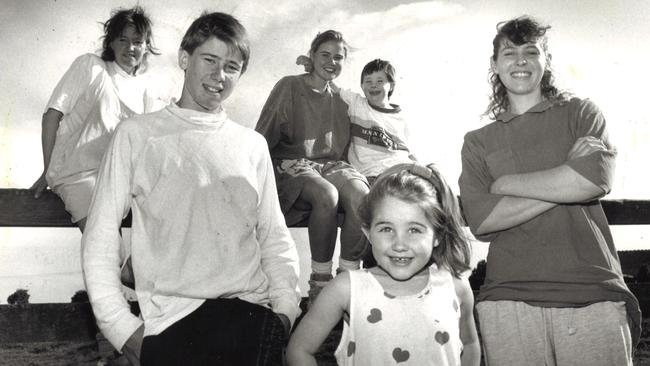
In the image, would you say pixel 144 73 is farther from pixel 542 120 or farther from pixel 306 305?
pixel 542 120

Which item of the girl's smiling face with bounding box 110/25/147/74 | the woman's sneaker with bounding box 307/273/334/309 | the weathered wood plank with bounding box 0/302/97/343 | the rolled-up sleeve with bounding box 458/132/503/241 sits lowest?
the weathered wood plank with bounding box 0/302/97/343

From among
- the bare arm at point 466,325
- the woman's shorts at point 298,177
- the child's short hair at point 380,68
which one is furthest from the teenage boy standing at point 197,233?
the child's short hair at point 380,68

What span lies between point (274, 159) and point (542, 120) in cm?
182

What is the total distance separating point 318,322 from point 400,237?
461mm

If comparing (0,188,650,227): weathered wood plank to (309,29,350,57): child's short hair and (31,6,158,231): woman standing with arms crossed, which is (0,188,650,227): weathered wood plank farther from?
(309,29,350,57): child's short hair

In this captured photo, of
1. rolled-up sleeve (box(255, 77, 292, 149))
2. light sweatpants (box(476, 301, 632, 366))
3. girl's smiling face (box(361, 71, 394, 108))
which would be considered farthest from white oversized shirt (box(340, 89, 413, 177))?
light sweatpants (box(476, 301, 632, 366))

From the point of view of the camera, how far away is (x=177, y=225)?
2221mm

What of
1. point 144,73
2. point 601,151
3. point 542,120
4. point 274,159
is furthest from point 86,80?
point 601,151

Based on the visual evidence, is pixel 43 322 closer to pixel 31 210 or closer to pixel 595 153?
pixel 31 210

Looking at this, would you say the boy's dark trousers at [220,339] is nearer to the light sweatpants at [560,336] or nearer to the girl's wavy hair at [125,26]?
the light sweatpants at [560,336]

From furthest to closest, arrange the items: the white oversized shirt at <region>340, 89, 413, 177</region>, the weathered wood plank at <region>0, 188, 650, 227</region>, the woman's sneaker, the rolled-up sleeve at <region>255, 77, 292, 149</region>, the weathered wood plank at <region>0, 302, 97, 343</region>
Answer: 1. the white oversized shirt at <region>340, 89, 413, 177</region>
2. the rolled-up sleeve at <region>255, 77, 292, 149</region>
3. the weathered wood plank at <region>0, 302, 97, 343</region>
4. the weathered wood plank at <region>0, 188, 650, 227</region>
5. the woman's sneaker

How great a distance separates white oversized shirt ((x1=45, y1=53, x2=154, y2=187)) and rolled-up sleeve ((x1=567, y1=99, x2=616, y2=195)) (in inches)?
106

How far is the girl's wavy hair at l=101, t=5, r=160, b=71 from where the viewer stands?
13.0ft

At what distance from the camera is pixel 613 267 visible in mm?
2371
